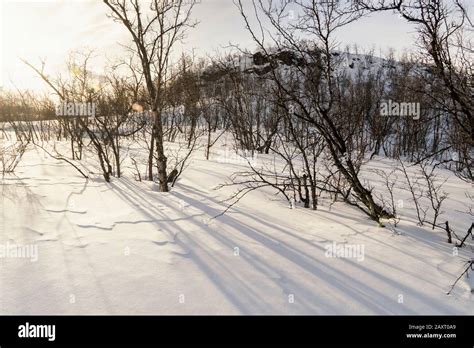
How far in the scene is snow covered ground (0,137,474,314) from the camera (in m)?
2.62

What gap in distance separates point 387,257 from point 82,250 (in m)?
3.67

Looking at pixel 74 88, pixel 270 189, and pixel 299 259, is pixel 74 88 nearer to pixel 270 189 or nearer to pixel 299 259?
pixel 270 189

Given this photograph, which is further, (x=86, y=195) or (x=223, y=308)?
(x=86, y=195)

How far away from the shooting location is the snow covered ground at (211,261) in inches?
103

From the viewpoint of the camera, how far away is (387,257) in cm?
360

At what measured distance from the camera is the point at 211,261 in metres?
3.34
